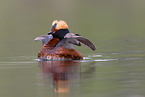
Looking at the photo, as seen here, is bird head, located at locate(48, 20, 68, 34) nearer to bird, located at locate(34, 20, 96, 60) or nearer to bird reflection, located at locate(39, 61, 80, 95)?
bird, located at locate(34, 20, 96, 60)

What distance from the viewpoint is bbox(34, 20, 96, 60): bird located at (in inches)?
500

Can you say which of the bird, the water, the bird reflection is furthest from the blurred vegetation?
the water

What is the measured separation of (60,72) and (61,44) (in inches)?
103

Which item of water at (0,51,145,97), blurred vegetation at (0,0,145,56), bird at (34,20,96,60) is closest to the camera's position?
water at (0,51,145,97)

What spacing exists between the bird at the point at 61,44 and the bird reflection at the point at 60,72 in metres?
0.42

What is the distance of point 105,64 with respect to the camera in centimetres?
1162

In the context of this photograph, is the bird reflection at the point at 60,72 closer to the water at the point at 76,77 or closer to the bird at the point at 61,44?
the water at the point at 76,77

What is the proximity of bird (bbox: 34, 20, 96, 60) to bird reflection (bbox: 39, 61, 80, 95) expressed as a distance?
0.42m

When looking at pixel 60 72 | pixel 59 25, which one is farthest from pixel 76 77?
pixel 59 25

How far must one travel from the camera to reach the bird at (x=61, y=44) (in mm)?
12711

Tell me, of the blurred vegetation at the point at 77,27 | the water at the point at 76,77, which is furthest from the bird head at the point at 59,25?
the blurred vegetation at the point at 77,27

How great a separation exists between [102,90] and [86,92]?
0.33m

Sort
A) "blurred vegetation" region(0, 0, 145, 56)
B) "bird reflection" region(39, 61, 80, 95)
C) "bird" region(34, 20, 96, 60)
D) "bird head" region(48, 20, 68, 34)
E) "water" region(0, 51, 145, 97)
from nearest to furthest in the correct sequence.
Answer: "water" region(0, 51, 145, 97) → "bird reflection" region(39, 61, 80, 95) → "bird" region(34, 20, 96, 60) → "bird head" region(48, 20, 68, 34) → "blurred vegetation" region(0, 0, 145, 56)

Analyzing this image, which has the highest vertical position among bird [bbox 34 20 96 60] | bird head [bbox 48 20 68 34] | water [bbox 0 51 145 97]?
bird head [bbox 48 20 68 34]
